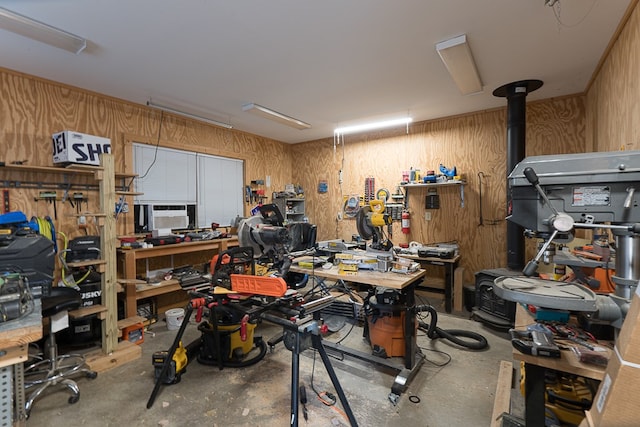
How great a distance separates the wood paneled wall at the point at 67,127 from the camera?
9.60 ft

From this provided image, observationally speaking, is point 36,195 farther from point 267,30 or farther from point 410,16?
point 410,16

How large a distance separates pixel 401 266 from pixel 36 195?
3.81 metres

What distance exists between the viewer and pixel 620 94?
2.33 metres

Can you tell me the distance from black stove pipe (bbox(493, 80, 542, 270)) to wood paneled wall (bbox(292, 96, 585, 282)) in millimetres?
607

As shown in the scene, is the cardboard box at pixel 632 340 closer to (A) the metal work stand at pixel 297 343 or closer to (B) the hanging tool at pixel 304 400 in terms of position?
(A) the metal work stand at pixel 297 343

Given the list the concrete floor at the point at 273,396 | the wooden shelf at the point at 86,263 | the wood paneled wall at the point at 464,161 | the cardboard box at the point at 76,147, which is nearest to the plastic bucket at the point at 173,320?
the concrete floor at the point at 273,396

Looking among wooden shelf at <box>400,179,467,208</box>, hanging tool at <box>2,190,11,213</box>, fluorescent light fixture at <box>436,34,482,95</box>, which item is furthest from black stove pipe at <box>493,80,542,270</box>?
hanging tool at <box>2,190,11,213</box>

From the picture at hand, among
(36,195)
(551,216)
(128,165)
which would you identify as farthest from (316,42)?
(36,195)

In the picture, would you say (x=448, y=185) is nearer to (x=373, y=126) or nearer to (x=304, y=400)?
(x=373, y=126)

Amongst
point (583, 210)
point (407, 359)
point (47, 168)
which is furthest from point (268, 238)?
point (47, 168)

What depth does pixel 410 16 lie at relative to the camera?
217 centimetres

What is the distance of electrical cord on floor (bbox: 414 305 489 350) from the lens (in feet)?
9.34

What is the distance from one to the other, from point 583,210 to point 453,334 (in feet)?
8.17

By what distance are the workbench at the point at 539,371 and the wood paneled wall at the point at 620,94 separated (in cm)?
187
